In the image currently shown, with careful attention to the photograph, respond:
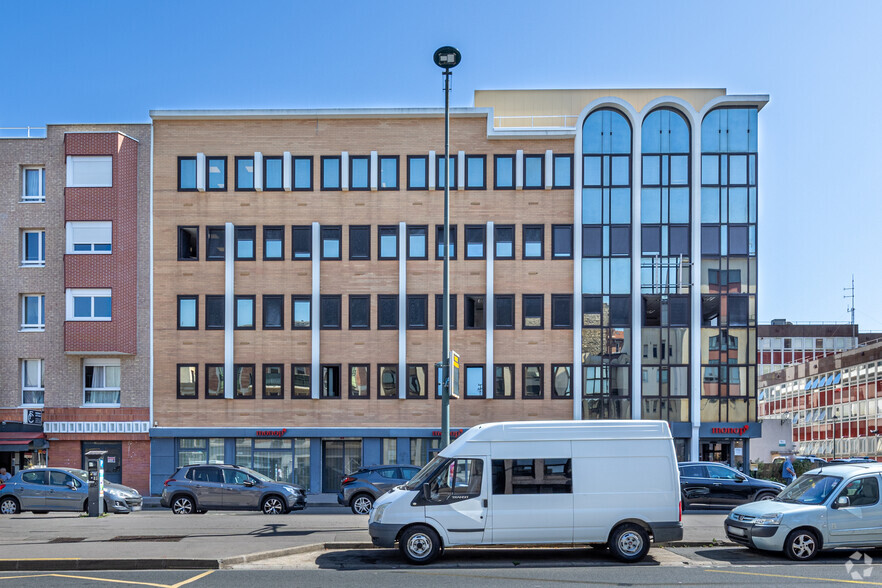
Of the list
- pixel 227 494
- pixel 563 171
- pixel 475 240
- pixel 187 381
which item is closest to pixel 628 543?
pixel 227 494

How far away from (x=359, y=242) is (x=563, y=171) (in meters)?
9.14

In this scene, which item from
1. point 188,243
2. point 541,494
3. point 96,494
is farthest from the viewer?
point 188,243

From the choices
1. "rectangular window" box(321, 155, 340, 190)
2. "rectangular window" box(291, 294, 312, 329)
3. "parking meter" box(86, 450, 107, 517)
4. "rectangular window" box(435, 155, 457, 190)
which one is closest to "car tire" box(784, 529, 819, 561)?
"parking meter" box(86, 450, 107, 517)

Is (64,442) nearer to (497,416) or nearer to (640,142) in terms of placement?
(497,416)

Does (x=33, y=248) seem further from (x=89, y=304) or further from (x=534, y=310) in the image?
(x=534, y=310)

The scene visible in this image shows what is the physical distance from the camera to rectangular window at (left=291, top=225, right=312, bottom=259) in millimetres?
36906

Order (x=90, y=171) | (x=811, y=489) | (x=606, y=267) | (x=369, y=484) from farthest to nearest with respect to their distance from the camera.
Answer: (x=606, y=267)
(x=90, y=171)
(x=369, y=484)
(x=811, y=489)

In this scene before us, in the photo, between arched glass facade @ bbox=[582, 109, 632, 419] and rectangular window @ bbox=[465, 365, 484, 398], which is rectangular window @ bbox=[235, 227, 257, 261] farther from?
arched glass facade @ bbox=[582, 109, 632, 419]

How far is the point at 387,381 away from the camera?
120 ft

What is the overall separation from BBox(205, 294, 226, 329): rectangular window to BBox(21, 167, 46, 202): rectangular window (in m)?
8.14

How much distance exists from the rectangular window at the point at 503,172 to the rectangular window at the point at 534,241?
195cm

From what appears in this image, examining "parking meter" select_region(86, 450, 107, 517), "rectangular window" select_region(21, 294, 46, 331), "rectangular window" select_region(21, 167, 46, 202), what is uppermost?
"rectangular window" select_region(21, 167, 46, 202)

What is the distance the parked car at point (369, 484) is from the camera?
25234mm

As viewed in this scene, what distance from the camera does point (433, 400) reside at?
36531 millimetres
